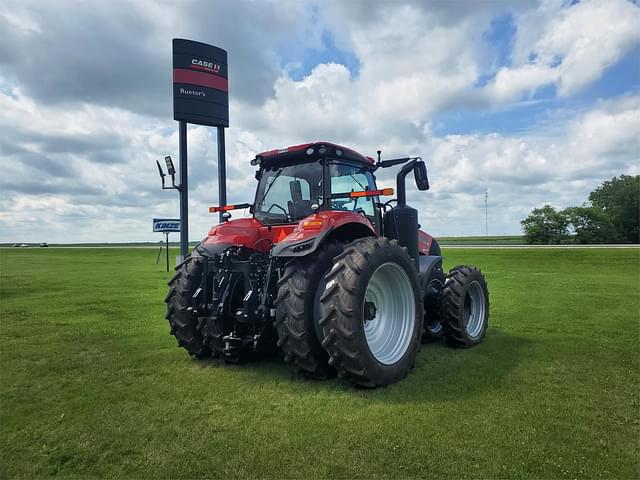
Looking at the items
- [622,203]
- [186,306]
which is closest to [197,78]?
[186,306]

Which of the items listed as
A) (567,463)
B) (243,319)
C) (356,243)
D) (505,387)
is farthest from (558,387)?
(243,319)

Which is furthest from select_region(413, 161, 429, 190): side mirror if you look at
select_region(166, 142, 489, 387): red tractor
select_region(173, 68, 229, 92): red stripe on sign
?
select_region(173, 68, 229, 92): red stripe on sign

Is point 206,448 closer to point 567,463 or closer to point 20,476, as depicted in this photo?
point 20,476

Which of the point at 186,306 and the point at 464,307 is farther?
the point at 464,307

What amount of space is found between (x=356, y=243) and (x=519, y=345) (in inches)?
133

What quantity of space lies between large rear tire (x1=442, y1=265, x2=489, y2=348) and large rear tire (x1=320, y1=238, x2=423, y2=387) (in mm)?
1258

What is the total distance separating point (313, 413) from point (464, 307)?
3.54 m

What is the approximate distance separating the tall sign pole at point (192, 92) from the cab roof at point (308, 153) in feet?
21.5

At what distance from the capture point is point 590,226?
142 feet

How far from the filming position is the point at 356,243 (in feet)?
15.6

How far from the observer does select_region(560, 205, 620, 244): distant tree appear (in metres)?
43.1

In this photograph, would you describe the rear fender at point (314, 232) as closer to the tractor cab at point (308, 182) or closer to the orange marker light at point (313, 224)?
the orange marker light at point (313, 224)

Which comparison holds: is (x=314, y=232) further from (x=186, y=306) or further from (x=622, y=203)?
(x=622, y=203)

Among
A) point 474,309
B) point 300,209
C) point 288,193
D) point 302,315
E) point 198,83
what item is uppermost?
point 198,83
